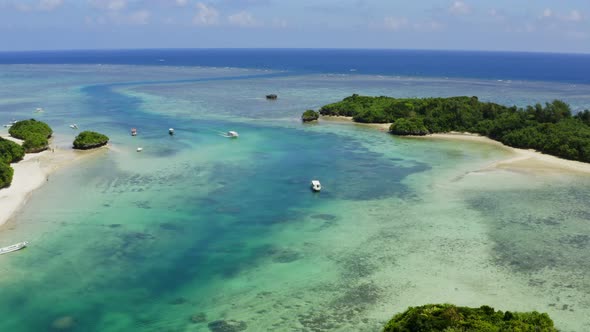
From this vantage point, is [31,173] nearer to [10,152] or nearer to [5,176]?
[10,152]

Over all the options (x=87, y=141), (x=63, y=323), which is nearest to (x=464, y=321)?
(x=63, y=323)

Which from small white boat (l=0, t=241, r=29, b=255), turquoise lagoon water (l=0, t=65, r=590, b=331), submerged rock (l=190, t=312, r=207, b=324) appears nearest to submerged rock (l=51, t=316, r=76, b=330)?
turquoise lagoon water (l=0, t=65, r=590, b=331)

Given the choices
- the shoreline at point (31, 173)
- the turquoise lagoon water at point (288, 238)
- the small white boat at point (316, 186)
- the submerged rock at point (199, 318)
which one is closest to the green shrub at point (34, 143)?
the shoreline at point (31, 173)

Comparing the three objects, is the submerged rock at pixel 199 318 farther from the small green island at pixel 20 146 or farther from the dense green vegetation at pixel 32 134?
the dense green vegetation at pixel 32 134

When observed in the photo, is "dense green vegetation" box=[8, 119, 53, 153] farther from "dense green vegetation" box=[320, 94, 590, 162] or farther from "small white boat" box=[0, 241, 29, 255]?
"dense green vegetation" box=[320, 94, 590, 162]

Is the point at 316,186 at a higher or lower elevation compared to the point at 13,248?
higher

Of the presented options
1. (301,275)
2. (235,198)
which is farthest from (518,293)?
(235,198)
